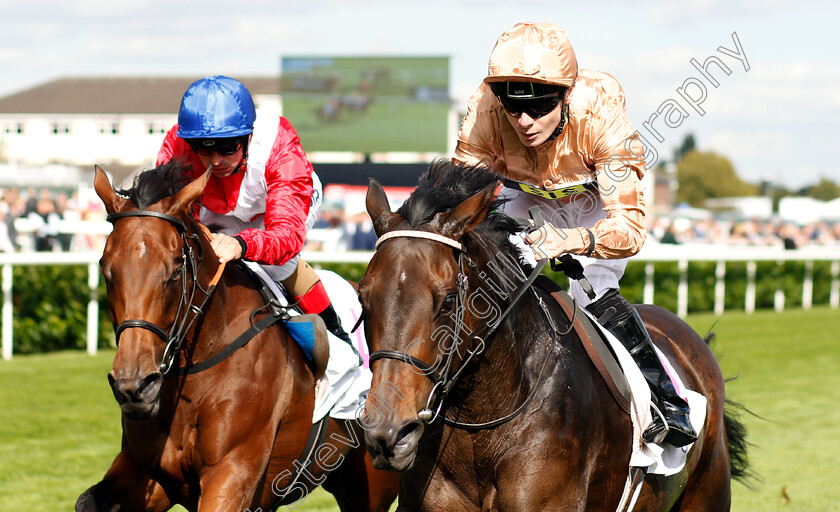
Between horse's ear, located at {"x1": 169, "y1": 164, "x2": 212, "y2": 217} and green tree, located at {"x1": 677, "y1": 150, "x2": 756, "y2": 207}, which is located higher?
horse's ear, located at {"x1": 169, "y1": 164, "x2": 212, "y2": 217}

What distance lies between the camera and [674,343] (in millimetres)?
3814

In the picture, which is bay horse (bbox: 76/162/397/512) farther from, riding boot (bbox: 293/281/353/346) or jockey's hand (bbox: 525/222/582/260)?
jockey's hand (bbox: 525/222/582/260)

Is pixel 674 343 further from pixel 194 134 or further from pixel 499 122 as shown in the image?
pixel 194 134

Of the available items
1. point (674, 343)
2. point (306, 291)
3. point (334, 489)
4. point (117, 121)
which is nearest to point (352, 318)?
point (306, 291)

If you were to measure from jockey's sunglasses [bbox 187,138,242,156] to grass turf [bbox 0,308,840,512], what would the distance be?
7.56ft

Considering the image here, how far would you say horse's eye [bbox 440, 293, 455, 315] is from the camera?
2412mm

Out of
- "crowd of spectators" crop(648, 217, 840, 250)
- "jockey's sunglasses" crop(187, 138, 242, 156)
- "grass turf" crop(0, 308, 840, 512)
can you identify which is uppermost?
"jockey's sunglasses" crop(187, 138, 242, 156)

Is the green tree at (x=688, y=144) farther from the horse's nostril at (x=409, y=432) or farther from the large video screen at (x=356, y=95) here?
the horse's nostril at (x=409, y=432)

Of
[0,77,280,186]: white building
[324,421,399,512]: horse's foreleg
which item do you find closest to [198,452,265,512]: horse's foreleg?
[324,421,399,512]: horse's foreleg

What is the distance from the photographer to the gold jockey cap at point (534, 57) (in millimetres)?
2850

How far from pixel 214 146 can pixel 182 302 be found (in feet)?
2.32

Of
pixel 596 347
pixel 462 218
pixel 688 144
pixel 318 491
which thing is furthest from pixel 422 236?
pixel 688 144

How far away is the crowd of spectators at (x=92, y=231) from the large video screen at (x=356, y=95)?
1219cm

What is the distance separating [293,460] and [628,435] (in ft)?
4.27
